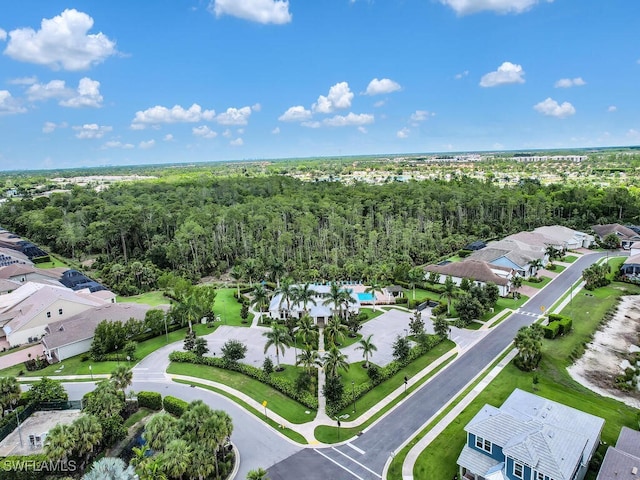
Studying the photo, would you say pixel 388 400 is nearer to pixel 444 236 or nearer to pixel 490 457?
pixel 490 457

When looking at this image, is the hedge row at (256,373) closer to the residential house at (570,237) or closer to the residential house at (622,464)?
the residential house at (622,464)

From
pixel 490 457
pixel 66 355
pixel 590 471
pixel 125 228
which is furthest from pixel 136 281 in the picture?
pixel 590 471

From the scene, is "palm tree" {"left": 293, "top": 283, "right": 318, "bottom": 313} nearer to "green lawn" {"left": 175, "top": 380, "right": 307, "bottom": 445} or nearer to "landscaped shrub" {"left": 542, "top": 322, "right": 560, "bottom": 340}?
"green lawn" {"left": 175, "top": 380, "right": 307, "bottom": 445}

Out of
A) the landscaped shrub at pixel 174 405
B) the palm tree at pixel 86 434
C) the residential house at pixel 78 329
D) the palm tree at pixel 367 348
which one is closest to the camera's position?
the palm tree at pixel 86 434

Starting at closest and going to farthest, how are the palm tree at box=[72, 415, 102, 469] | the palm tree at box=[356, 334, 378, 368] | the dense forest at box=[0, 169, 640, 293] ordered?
the palm tree at box=[72, 415, 102, 469] < the palm tree at box=[356, 334, 378, 368] < the dense forest at box=[0, 169, 640, 293]

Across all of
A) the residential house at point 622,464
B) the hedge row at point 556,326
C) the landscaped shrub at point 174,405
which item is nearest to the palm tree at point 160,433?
the landscaped shrub at point 174,405

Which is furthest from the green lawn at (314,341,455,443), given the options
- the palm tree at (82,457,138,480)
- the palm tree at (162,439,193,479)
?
the palm tree at (82,457,138,480)
